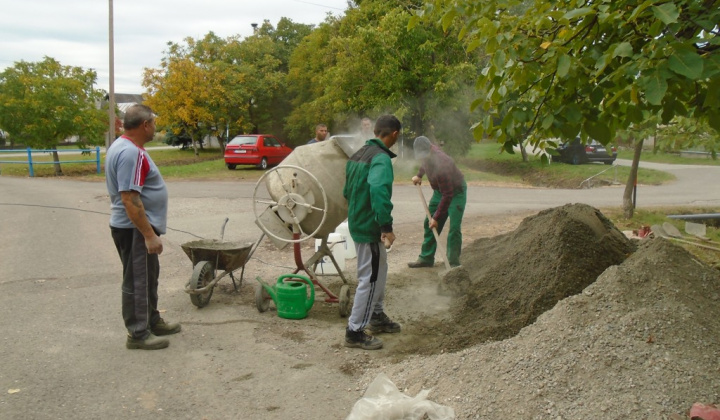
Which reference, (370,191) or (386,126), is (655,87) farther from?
(386,126)

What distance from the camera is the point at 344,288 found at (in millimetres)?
5637

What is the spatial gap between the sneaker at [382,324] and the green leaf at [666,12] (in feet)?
11.2

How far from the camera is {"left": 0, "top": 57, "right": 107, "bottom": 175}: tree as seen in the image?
18.6 metres

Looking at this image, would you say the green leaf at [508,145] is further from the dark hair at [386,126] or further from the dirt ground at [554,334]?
the dark hair at [386,126]

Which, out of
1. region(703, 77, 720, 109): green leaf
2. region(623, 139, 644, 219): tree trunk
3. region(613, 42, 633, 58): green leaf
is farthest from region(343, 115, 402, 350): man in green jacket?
region(623, 139, 644, 219): tree trunk

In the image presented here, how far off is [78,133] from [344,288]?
55.2ft

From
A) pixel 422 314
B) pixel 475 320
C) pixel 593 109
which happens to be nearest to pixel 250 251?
pixel 422 314

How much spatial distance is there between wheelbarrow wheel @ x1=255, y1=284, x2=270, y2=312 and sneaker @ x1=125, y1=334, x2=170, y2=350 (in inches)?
41.9

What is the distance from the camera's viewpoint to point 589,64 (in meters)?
3.29

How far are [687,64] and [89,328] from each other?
5.00m

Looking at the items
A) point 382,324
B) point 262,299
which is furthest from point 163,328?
point 382,324

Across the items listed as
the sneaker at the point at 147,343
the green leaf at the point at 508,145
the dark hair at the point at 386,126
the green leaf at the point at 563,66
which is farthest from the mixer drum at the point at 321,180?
the green leaf at the point at 563,66

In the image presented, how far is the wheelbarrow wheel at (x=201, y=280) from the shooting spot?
18.4 feet

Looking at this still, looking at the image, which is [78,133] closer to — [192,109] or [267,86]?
[192,109]
